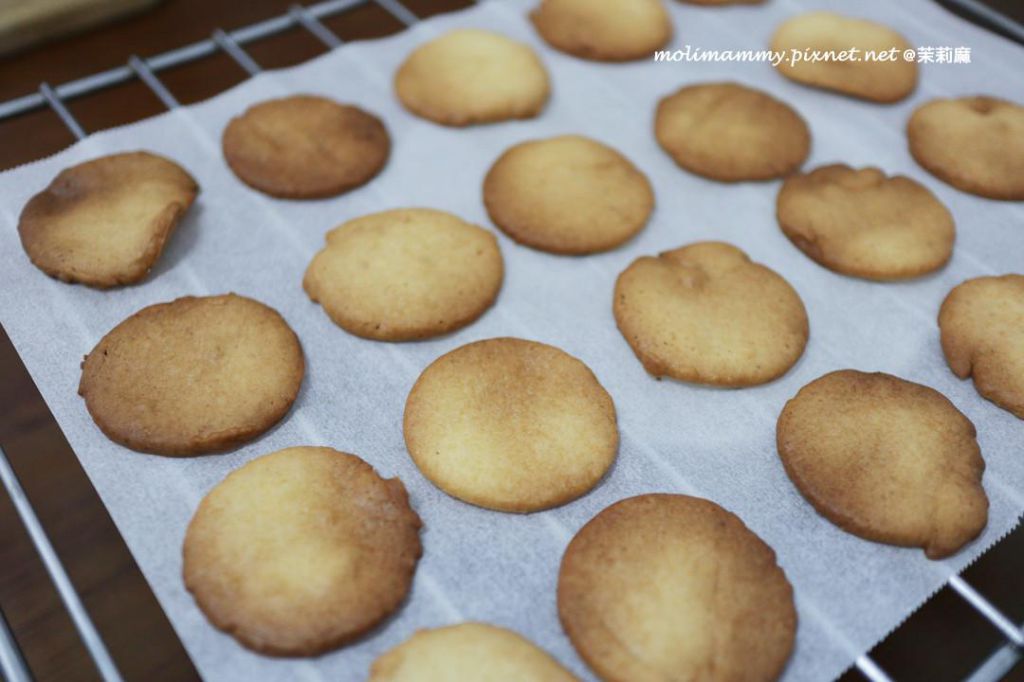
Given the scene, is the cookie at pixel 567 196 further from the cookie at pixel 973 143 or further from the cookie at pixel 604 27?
the cookie at pixel 973 143

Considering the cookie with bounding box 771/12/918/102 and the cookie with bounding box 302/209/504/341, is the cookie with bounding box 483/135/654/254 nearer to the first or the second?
the cookie with bounding box 302/209/504/341

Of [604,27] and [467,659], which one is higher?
[604,27]

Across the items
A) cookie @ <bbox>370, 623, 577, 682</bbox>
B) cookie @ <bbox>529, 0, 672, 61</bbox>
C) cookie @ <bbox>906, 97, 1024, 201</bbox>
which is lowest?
cookie @ <bbox>370, 623, 577, 682</bbox>

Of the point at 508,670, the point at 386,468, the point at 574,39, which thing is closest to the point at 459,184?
the point at 574,39

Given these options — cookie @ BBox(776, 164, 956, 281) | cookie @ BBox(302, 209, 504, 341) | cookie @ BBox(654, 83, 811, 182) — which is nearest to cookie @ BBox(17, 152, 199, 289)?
cookie @ BBox(302, 209, 504, 341)

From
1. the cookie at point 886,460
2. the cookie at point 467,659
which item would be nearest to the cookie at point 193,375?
the cookie at point 467,659

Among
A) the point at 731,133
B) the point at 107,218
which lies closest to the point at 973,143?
the point at 731,133

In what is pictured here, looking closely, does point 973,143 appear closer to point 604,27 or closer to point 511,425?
point 604,27
